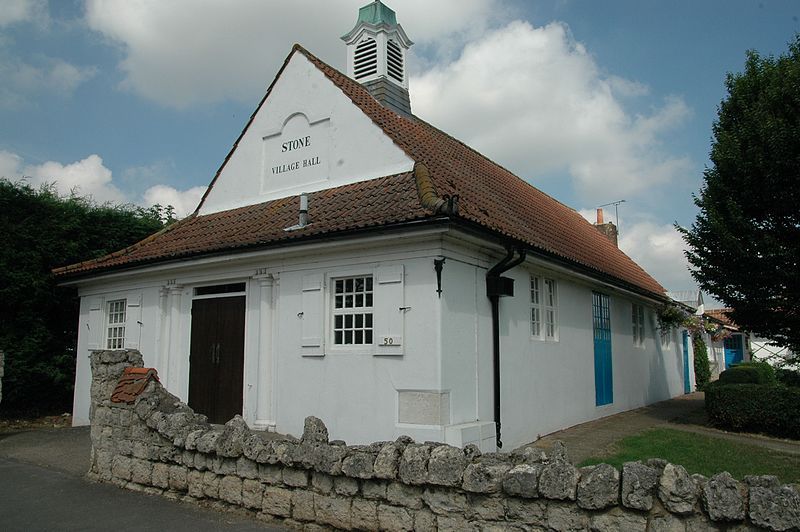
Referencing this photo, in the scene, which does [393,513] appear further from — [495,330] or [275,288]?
[275,288]

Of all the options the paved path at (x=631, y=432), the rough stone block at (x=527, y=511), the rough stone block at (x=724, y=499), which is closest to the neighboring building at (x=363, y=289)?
the paved path at (x=631, y=432)

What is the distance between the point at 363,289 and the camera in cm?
923

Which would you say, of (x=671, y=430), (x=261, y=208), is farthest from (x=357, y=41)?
(x=671, y=430)

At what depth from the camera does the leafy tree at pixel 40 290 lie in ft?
44.0

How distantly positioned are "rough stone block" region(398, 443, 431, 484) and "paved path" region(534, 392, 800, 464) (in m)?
4.22

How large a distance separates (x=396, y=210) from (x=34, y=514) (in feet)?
18.8

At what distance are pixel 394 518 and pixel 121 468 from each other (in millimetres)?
4161

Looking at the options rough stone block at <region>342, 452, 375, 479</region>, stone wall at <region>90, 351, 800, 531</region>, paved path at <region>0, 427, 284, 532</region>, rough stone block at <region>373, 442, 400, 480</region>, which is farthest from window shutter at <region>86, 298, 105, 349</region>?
rough stone block at <region>373, 442, 400, 480</region>

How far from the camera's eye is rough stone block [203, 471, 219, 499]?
6523 millimetres

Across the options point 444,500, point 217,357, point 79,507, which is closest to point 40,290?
point 217,357

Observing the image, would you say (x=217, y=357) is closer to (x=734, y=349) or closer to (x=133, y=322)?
(x=133, y=322)

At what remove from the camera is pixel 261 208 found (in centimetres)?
1212

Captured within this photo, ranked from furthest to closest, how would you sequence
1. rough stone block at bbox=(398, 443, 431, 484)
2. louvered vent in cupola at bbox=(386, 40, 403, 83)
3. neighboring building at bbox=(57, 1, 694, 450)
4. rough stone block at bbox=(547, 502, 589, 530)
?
1. louvered vent in cupola at bbox=(386, 40, 403, 83)
2. neighboring building at bbox=(57, 1, 694, 450)
3. rough stone block at bbox=(398, 443, 431, 484)
4. rough stone block at bbox=(547, 502, 589, 530)

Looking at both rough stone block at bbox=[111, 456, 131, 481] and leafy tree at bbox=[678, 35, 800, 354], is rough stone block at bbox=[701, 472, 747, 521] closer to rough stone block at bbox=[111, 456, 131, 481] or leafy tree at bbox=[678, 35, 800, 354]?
rough stone block at bbox=[111, 456, 131, 481]
